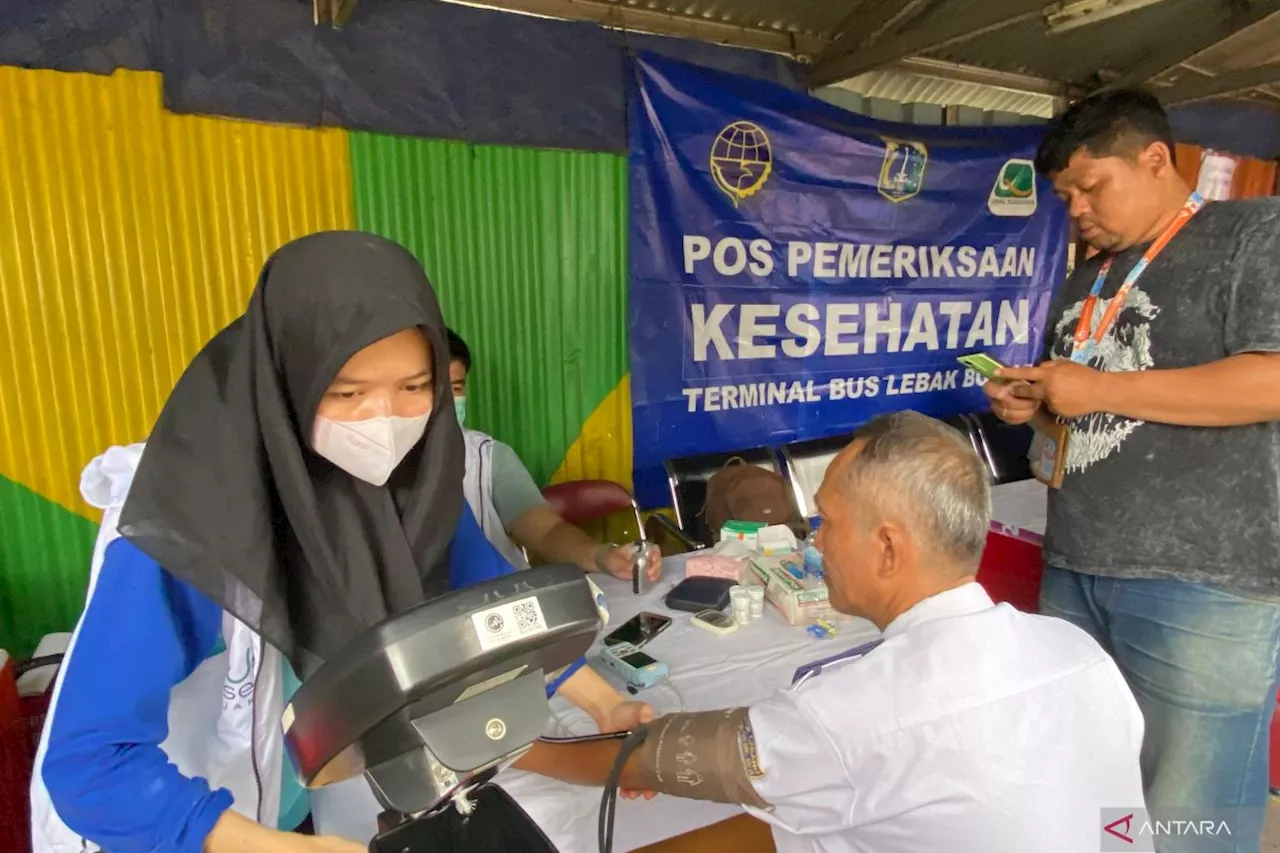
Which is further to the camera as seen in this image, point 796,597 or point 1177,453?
point 796,597

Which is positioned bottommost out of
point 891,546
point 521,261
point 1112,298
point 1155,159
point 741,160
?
point 891,546

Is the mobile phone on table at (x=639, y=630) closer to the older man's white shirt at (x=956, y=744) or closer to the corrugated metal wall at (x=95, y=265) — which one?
the older man's white shirt at (x=956, y=744)

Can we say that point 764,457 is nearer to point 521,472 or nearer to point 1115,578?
point 521,472

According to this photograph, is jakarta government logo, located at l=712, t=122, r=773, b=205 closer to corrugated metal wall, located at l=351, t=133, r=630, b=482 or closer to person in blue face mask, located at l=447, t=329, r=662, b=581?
corrugated metal wall, located at l=351, t=133, r=630, b=482

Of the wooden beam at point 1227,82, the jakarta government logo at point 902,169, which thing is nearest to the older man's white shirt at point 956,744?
the jakarta government logo at point 902,169

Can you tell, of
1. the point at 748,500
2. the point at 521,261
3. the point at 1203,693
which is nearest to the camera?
the point at 1203,693

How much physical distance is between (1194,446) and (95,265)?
2.86m

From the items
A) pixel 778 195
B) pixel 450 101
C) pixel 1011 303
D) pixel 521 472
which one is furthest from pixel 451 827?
pixel 1011 303

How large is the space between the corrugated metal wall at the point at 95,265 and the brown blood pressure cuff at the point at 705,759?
7.09ft

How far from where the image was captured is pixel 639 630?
165 centimetres

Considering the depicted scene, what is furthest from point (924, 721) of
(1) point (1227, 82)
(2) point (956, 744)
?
(1) point (1227, 82)

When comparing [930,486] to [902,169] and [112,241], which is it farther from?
[902,169]

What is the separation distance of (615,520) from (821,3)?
2357 millimetres

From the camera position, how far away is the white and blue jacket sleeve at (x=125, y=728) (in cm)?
80
